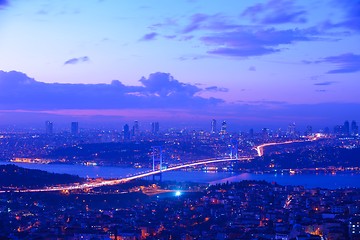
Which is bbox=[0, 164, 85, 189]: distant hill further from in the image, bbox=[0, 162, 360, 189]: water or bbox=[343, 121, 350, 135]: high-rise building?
bbox=[343, 121, 350, 135]: high-rise building

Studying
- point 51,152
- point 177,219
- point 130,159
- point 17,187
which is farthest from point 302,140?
point 177,219

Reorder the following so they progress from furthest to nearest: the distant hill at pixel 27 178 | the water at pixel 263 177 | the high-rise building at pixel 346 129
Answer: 1. the high-rise building at pixel 346 129
2. the water at pixel 263 177
3. the distant hill at pixel 27 178

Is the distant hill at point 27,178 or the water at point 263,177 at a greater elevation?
the distant hill at point 27,178

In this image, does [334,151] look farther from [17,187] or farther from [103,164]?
[17,187]

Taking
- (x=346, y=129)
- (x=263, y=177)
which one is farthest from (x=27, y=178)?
(x=346, y=129)

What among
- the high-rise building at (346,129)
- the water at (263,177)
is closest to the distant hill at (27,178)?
the water at (263,177)

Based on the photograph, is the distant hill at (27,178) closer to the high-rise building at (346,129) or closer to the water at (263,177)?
the water at (263,177)

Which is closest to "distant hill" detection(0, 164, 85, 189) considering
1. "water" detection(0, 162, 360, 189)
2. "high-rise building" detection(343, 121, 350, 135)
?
"water" detection(0, 162, 360, 189)

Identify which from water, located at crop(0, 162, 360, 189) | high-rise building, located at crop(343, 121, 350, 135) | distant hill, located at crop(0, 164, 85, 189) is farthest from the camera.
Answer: high-rise building, located at crop(343, 121, 350, 135)
